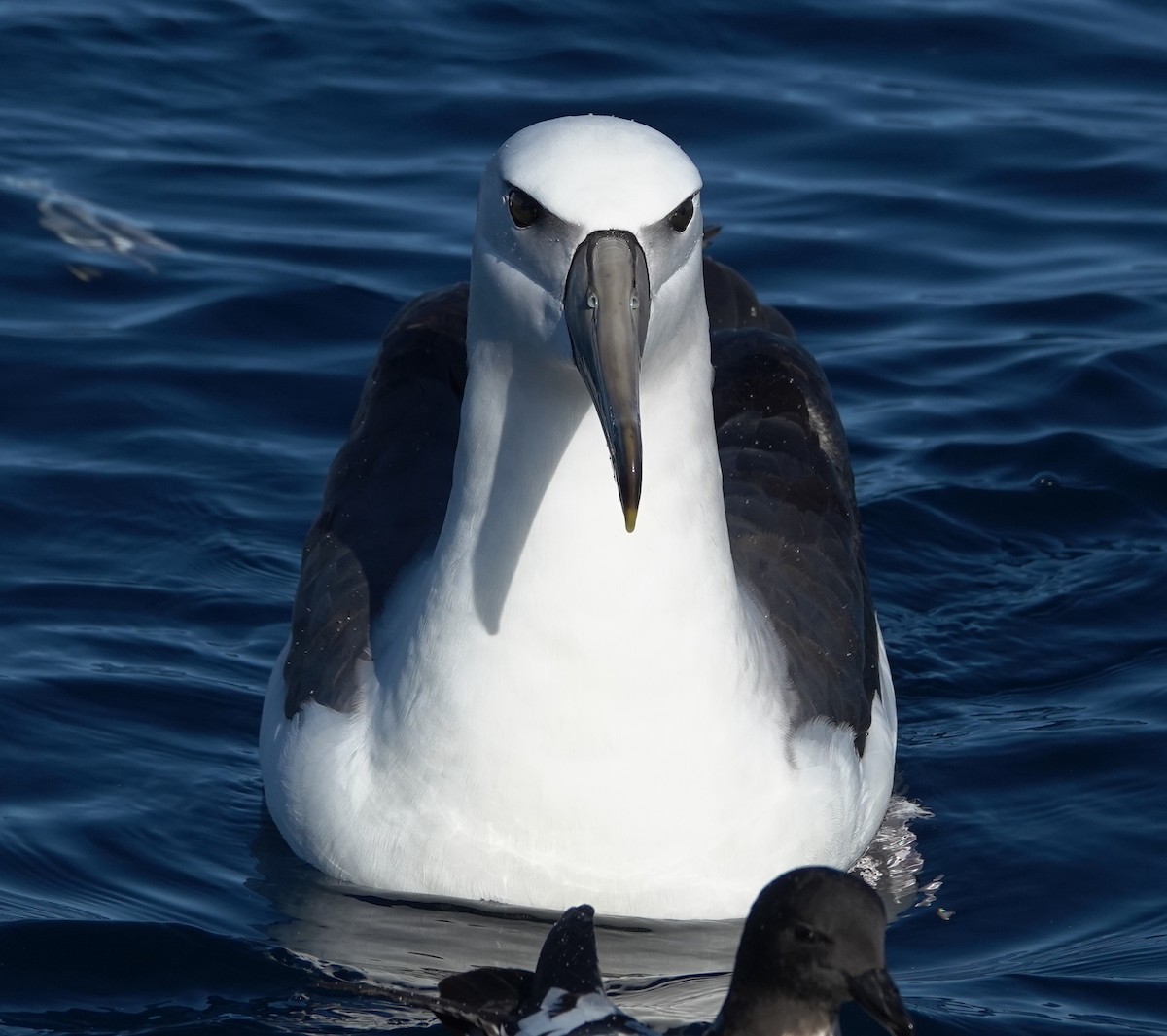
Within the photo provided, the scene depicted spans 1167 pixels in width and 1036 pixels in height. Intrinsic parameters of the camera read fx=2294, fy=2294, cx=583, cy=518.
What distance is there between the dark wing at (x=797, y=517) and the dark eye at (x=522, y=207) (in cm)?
172

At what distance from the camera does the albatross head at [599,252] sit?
5.17m

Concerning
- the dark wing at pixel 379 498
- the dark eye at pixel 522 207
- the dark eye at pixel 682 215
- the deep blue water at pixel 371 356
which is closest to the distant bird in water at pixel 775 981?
the deep blue water at pixel 371 356

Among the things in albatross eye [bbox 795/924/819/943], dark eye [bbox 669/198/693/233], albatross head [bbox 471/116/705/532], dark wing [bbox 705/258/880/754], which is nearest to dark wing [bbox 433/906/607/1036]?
albatross eye [bbox 795/924/819/943]

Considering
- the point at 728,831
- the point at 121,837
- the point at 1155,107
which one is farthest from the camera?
the point at 1155,107

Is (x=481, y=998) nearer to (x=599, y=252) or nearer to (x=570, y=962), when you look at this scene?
(x=570, y=962)

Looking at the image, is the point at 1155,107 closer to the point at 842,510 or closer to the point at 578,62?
the point at 578,62

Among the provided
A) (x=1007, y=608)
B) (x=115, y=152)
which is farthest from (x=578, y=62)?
(x=1007, y=608)

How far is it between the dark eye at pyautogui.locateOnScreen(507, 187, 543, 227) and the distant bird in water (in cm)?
164

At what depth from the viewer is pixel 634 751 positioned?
5980 millimetres

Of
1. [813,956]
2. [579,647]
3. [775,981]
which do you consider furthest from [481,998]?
[579,647]

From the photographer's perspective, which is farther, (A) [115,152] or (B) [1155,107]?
(B) [1155,107]

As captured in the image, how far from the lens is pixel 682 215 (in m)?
5.42

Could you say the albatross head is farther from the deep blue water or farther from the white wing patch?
the deep blue water

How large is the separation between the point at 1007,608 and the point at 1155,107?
20.1 ft
